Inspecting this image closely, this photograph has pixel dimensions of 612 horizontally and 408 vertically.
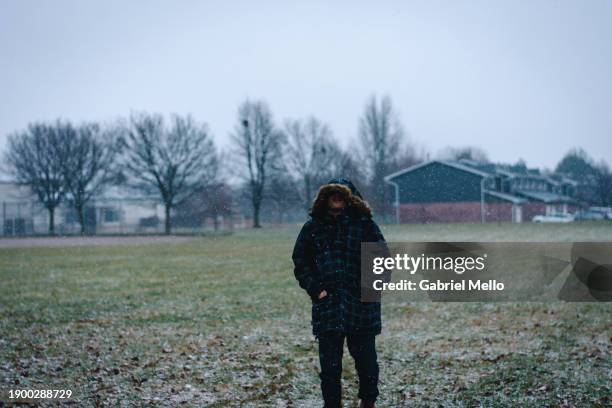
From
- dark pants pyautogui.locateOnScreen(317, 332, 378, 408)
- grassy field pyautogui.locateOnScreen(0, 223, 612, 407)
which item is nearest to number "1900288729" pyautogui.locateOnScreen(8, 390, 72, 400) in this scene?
grassy field pyautogui.locateOnScreen(0, 223, 612, 407)

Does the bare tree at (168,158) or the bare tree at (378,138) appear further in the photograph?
the bare tree at (168,158)

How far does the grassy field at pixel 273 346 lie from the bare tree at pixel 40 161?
30.7m

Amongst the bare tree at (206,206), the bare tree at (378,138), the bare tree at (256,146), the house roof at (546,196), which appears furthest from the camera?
the bare tree at (206,206)

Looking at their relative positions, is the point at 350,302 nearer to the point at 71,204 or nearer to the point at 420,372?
the point at 420,372

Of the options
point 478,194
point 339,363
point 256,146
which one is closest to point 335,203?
point 339,363

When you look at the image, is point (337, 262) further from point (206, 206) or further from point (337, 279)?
point (206, 206)

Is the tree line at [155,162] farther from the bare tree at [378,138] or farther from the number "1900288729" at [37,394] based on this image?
the number "1900288729" at [37,394]

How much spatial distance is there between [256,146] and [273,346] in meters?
31.1

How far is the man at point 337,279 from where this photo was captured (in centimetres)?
437

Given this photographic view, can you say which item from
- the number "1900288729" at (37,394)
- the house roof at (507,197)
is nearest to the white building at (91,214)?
the house roof at (507,197)

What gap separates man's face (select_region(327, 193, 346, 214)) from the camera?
445cm

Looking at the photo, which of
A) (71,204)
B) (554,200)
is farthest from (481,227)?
(71,204)

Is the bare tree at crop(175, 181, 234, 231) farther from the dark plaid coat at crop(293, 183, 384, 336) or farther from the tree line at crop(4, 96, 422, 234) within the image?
the dark plaid coat at crop(293, 183, 384, 336)

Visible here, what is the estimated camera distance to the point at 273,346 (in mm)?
7609
